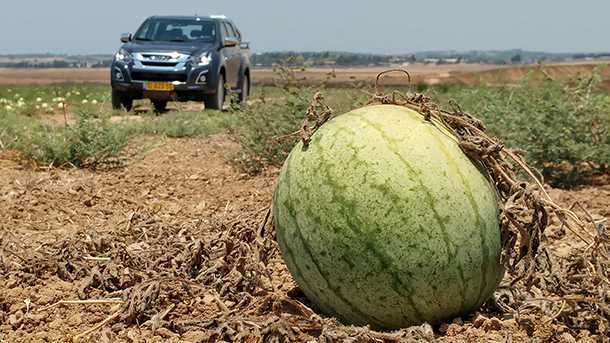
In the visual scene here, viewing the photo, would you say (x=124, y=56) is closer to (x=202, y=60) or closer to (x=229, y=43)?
(x=202, y=60)

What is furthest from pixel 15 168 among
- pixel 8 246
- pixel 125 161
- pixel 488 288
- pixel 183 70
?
pixel 183 70

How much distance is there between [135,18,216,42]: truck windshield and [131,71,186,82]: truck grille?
0.82 metres

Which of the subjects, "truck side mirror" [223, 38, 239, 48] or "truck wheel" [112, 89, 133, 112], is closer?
"truck wheel" [112, 89, 133, 112]

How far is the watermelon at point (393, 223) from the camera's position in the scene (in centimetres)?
308

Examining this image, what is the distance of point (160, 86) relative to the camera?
14805 mm

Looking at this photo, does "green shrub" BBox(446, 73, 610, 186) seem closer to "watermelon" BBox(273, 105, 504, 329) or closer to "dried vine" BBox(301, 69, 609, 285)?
"dried vine" BBox(301, 69, 609, 285)

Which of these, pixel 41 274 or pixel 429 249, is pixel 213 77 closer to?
pixel 41 274

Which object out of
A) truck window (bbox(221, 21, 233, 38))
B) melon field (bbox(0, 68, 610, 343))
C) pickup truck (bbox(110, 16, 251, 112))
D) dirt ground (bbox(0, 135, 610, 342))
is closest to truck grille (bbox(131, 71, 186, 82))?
pickup truck (bbox(110, 16, 251, 112))

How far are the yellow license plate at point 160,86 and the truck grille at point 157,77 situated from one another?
8cm

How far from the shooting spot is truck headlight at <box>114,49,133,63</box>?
1486cm

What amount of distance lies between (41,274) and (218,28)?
1185 cm

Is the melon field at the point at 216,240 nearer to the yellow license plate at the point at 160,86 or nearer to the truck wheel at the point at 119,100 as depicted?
the yellow license plate at the point at 160,86

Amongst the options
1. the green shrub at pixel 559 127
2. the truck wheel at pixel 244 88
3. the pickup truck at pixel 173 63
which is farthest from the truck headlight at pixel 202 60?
the green shrub at pixel 559 127

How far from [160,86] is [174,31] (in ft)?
4.39
